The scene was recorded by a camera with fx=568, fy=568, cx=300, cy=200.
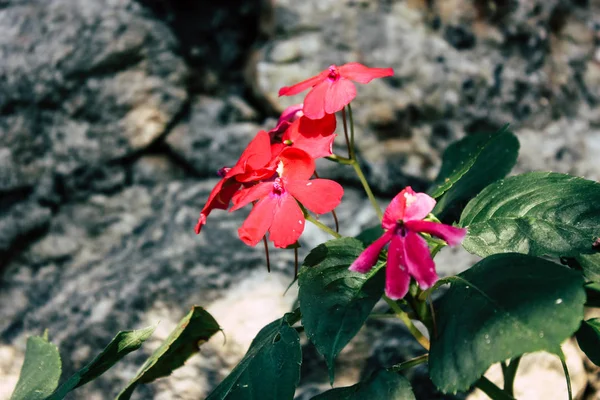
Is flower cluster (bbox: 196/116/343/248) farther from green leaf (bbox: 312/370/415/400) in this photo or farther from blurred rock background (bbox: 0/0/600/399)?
blurred rock background (bbox: 0/0/600/399)

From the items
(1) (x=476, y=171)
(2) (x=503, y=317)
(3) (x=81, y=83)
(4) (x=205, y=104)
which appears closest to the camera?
(2) (x=503, y=317)

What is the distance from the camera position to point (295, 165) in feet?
2.84

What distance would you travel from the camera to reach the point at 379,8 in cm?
198

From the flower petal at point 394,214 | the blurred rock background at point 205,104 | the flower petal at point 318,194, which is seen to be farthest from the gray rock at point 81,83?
the flower petal at point 394,214

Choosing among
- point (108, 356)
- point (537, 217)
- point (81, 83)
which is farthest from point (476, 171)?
point (81, 83)

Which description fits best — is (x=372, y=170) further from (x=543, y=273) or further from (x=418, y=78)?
(x=543, y=273)

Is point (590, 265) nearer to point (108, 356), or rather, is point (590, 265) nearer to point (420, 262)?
point (420, 262)

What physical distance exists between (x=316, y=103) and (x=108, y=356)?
0.53 meters

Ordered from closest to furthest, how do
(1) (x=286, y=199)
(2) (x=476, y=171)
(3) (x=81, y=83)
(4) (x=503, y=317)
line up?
1. (4) (x=503, y=317)
2. (1) (x=286, y=199)
3. (2) (x=476, y=171)
4. (3) (x=81, y=83)

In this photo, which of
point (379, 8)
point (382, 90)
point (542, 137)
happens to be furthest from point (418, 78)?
point (542, 137)

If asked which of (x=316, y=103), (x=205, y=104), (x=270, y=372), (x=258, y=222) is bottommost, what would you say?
(x=205, y=104)

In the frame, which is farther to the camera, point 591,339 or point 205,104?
point 205,104

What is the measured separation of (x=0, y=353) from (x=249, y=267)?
710 mm

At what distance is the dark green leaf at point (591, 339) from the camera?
0.92 metres
